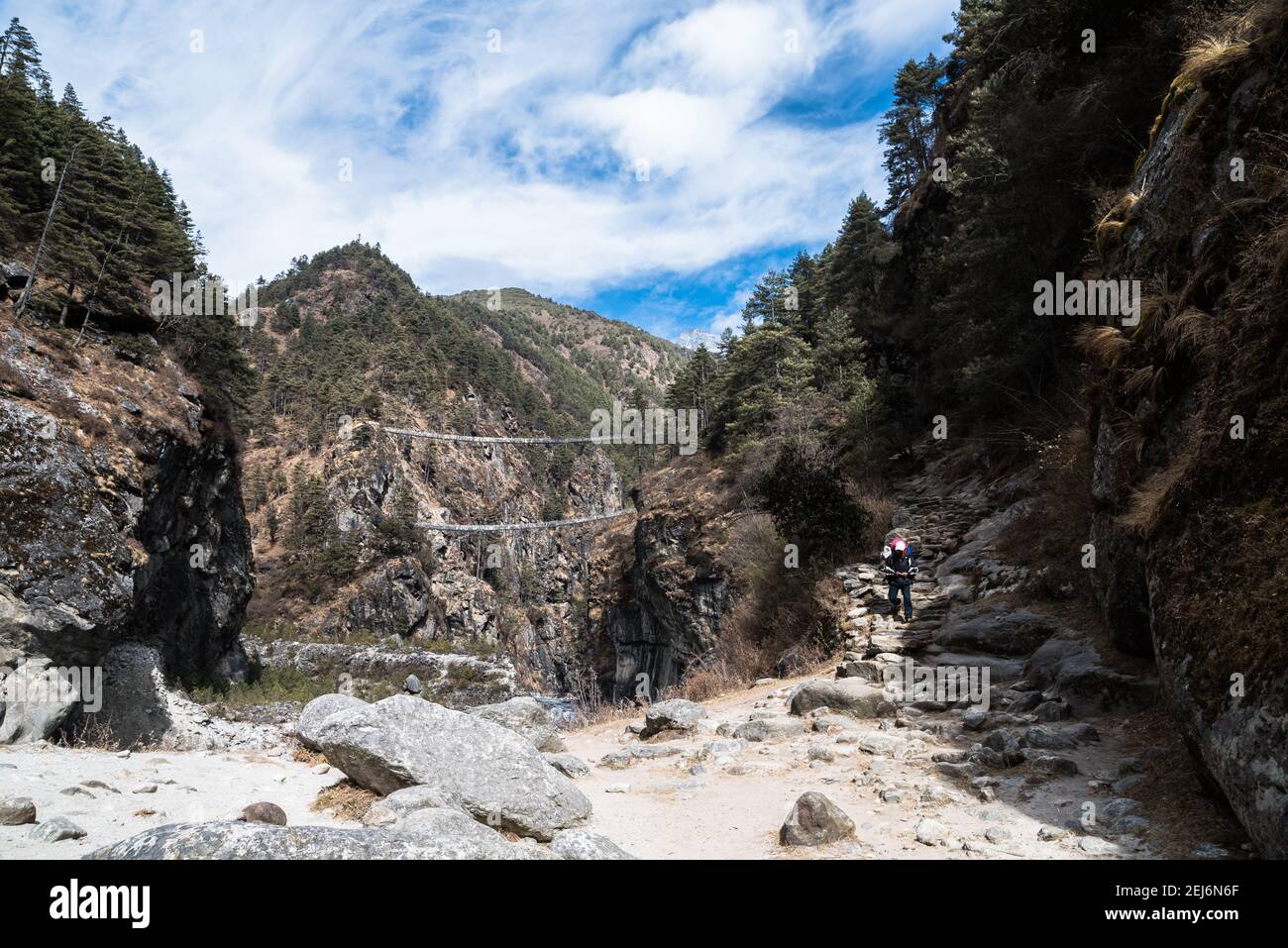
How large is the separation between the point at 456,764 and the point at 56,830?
8.48ft

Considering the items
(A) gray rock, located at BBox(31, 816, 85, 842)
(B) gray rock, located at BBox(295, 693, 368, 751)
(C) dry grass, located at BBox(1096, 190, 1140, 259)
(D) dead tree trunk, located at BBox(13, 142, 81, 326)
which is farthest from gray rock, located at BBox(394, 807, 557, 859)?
(D) dead tree trunk, located at BBox(13, 142, 81, 326)

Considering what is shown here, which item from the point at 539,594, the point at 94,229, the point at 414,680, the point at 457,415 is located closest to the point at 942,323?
the point at 94,229

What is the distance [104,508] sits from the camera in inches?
762

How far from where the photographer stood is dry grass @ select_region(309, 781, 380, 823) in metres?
5.55

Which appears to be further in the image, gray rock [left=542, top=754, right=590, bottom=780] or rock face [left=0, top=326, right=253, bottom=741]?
rock face [left=0, top=326, right=253, bottom=741]

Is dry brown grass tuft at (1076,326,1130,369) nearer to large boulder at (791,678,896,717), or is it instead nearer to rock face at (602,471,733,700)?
large boulder at (791,678,896,717)

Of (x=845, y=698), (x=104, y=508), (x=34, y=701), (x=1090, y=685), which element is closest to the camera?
(x=1090, y=685)

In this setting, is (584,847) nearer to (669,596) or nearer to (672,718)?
(672,718)

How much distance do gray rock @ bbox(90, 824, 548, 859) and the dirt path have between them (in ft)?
7.57

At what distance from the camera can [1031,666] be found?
875cm

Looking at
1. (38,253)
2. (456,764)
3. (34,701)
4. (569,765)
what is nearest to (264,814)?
(456,764)

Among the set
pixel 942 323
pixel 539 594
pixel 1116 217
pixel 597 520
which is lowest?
pixel 539 594
